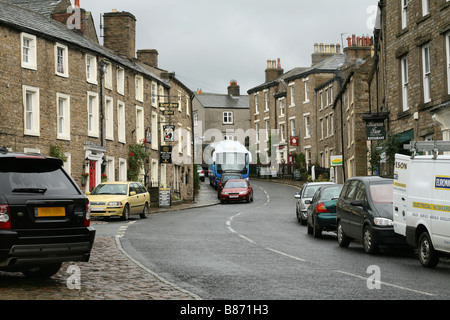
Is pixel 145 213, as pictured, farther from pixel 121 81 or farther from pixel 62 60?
pixel 121 81

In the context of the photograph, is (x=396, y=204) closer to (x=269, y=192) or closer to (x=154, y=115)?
(x=154, y=115)

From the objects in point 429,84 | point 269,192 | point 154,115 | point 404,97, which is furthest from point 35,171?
point 269,192

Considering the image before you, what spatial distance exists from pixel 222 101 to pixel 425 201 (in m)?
86.1

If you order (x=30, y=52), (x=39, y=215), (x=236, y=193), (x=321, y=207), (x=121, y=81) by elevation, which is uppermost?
(x=30, y=52)

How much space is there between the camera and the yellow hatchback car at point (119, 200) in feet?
89.5

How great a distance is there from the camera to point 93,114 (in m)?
38.3

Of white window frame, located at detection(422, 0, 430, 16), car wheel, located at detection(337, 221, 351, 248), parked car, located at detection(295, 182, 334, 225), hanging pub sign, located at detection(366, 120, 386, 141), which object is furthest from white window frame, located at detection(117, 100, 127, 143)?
car wheel, located at detection(337, 221, 351, 248)

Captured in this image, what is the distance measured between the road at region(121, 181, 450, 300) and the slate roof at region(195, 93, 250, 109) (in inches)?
2979

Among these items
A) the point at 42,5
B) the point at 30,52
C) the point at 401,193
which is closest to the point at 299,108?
the point at 42,5

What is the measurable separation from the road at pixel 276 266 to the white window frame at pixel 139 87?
969 inches

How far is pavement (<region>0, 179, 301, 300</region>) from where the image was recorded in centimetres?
902

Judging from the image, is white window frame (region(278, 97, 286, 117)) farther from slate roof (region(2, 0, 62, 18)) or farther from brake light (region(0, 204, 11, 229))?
brake light (region(0, 204, 11, 229))

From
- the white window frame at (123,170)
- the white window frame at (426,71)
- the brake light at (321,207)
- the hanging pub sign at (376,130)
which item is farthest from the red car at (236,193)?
the brake light at (321,207)
